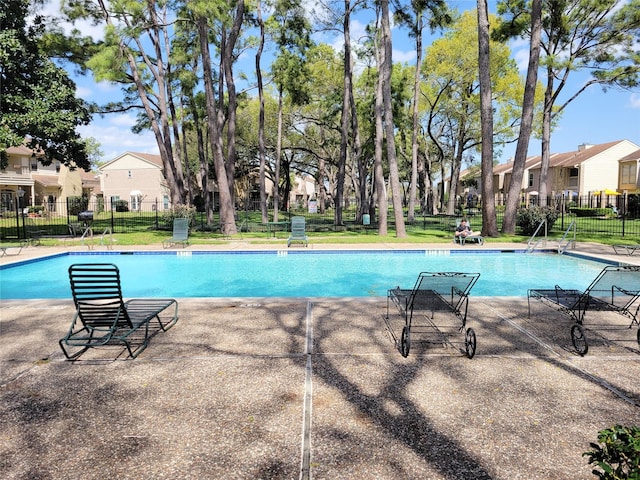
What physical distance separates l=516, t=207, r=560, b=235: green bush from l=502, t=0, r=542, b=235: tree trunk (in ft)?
2.37

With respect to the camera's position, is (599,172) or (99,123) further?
(599,172)

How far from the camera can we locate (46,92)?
18.2 metres

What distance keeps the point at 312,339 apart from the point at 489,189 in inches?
593

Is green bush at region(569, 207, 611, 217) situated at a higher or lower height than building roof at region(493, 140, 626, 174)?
lower

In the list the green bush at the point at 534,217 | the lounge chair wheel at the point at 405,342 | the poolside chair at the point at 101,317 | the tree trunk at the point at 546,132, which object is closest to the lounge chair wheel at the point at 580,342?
the lounge chair wheel at the point at 405,342

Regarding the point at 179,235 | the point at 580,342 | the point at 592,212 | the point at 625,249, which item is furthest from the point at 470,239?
the point at 592,212

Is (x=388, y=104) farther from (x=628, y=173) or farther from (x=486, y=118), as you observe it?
(x=628, y=173)

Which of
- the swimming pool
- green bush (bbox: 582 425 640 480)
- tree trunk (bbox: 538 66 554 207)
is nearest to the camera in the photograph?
green bush (bbox: 582 425 640 480)

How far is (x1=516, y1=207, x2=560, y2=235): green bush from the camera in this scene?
18203 mm

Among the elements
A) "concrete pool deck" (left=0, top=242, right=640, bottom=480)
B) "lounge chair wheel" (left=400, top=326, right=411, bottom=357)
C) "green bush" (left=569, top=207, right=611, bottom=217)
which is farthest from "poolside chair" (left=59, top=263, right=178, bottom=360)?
"green bush" (left=569, top=207, right=611, bottom=217)

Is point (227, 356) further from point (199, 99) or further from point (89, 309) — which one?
point (199, 99)

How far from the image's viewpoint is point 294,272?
40.5 ft

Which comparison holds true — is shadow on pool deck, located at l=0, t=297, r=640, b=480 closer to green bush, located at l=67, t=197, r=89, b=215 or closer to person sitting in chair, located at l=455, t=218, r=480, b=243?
person sitting in chair, located at l=455, t=218, r=480, b=243

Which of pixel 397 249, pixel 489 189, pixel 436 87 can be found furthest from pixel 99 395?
pixel 436 87
